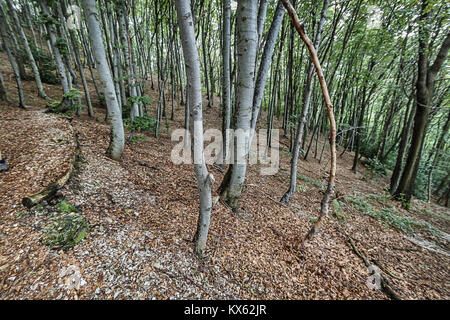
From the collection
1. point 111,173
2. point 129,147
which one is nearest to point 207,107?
point 129,147

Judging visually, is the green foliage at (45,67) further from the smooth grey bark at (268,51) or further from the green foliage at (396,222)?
the green foliage at (396,222)

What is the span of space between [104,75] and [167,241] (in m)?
4.06

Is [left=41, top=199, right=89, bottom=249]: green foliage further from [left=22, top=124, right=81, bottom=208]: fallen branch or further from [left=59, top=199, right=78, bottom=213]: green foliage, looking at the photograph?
[left=22, top=124, right=81, bottom=208]: fallen branch

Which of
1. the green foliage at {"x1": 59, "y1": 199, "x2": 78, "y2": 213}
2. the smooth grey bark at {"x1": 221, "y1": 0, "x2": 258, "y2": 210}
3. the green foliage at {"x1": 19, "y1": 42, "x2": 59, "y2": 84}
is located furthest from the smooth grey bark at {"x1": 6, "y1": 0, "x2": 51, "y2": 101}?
the smooth grey bark at {"x1": 221, "y1": 0, "x2": 258, "y2": 210}

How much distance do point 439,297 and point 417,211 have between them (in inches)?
221

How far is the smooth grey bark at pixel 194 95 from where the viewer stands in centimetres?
182

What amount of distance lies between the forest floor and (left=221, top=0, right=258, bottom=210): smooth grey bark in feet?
3.25

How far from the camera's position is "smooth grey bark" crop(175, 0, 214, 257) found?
1819 mm

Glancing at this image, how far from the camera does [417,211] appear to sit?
677 centimetres

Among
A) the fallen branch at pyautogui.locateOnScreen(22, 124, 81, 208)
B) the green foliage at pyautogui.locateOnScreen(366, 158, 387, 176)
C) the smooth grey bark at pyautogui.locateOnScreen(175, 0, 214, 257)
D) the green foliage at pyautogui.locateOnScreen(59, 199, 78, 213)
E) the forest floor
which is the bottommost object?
the green foliage at pyautogui.locateOnScreen(366, 158, 387, 176)

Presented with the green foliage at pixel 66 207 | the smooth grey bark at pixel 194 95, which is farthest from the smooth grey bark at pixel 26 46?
the smooth grey bark at pixel 194 95

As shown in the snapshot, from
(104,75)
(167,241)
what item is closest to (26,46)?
(104,75)

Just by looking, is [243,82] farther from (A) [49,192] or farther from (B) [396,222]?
(B) [396,222]

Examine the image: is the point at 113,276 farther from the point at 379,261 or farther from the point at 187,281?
the point at 379,261
